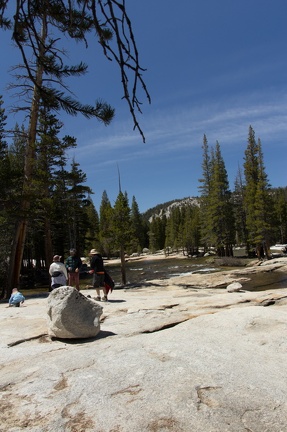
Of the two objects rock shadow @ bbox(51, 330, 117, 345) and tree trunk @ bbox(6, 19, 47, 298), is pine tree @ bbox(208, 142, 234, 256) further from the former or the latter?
rock shadow @ bbox(51, 330, 117, 345)

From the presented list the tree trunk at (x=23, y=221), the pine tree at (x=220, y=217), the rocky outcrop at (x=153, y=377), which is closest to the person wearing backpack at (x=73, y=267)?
the rocky outcrop at (x=153, y=377)

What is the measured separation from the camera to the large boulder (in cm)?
567

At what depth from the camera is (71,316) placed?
5.70 metres

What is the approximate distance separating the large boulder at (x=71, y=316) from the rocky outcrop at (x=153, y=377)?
0.56ft

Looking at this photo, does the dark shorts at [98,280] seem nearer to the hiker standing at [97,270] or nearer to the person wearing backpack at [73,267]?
the hiker standing at [97,270]

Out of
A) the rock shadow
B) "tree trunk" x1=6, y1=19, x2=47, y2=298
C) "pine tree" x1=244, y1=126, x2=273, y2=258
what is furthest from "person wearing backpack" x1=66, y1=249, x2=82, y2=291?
"pine tree" x1=244, y1=126, x2=273, y2=258

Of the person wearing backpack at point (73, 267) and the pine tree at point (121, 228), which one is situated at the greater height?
the pine tree at point (121, 228)

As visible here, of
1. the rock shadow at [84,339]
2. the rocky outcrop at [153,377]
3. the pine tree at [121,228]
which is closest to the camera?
the rocky outcrop at [153,377]

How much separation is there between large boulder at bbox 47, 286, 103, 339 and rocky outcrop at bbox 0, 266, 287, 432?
0.17m

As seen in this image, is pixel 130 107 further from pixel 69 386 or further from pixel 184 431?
pixel 69 386

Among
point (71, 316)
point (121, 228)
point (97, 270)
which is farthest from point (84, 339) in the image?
point (121, 228)

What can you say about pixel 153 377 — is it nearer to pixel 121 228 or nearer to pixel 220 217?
pixel 121 228

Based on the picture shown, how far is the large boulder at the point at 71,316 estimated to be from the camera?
5672mm

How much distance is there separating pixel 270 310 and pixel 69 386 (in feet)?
14.8
